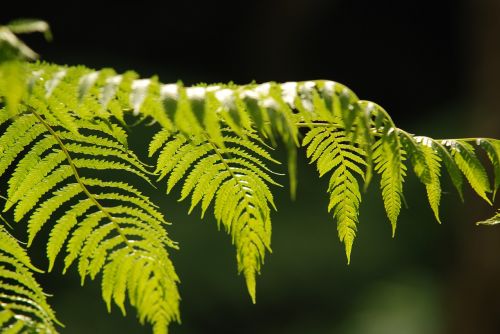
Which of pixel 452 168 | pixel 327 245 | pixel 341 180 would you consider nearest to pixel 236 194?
pixel 341 180

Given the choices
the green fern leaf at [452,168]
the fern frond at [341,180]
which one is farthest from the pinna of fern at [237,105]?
the fern frond at [341,180]

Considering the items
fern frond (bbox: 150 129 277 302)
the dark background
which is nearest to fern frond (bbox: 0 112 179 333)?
fern frond (bbox: 150 129 277 302)

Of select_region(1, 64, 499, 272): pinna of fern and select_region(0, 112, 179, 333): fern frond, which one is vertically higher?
select_region(1, 64, 499, 272): pinna of fern

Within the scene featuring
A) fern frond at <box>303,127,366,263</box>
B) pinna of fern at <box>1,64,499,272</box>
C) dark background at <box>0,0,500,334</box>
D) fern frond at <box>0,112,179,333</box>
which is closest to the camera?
pinna of fern at <box>1,64,499,272</box>

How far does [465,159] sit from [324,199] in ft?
13.5

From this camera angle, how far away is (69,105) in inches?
36.2

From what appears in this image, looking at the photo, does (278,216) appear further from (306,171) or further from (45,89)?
(45,89)

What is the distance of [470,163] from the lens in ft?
3.32

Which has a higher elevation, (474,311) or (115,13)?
(115,13)

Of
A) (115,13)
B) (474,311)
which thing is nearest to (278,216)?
(474,311)

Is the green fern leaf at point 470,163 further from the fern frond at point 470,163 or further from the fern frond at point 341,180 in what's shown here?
the fern frond at point 341,180

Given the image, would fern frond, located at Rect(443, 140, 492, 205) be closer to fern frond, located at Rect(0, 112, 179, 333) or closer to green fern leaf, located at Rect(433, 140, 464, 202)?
green fern leaf, located at Rect(433, 140, 464, 202)

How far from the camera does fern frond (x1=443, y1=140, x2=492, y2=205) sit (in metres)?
1.00

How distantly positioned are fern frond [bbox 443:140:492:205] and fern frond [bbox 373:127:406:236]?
0.07 m
